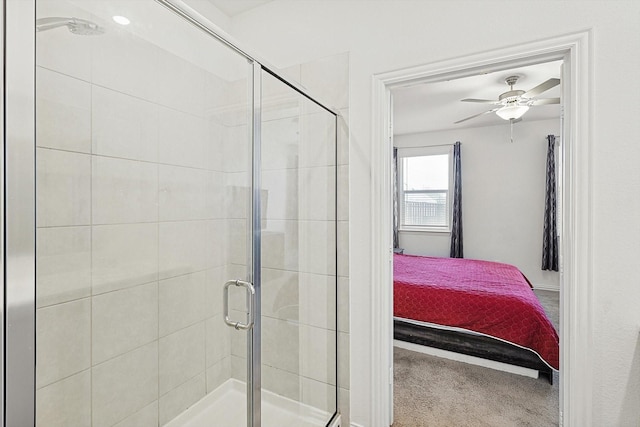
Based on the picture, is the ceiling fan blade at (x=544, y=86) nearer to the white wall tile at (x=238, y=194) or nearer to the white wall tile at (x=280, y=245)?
the white wall tile at (x=280, y=245)

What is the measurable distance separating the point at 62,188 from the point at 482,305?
298 centimetres

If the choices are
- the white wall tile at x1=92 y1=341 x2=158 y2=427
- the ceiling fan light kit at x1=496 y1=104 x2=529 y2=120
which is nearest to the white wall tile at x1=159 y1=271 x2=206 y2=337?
the white wall tile at x1=92 y1=341 x2=158 y2=427

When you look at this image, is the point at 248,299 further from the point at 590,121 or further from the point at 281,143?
the point at 590,121

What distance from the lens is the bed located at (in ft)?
8.49

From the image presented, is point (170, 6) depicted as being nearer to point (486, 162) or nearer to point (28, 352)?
A: point (28, 352)

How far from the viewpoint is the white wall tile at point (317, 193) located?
1.71 metres

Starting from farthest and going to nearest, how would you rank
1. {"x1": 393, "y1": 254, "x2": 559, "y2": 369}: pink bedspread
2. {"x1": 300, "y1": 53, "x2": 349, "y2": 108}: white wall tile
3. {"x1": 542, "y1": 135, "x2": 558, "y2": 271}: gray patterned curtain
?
{"x1": 542, "y1": 135, "x2": 558, "y2": 271}: gray patterned curtain → {"x1": 393, "y1": 254, "x2": 559, "y2": 369}: pink bedspread → {"x1": 300, "y1": 53, "x2": 349, "y2": 108}: white wall tile

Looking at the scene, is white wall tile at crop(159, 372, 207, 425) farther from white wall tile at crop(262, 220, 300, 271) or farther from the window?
the window

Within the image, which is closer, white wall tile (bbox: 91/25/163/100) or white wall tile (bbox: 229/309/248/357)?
white wall tile (bbox: 91/25/163/100)

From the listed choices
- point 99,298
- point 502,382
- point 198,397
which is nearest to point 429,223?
point 502,382

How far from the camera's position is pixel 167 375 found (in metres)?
1.40

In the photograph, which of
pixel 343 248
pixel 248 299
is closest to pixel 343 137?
pixel 343 248

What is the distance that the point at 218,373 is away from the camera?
1488 millimetres

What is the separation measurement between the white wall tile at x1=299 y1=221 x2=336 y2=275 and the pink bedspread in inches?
59.9
